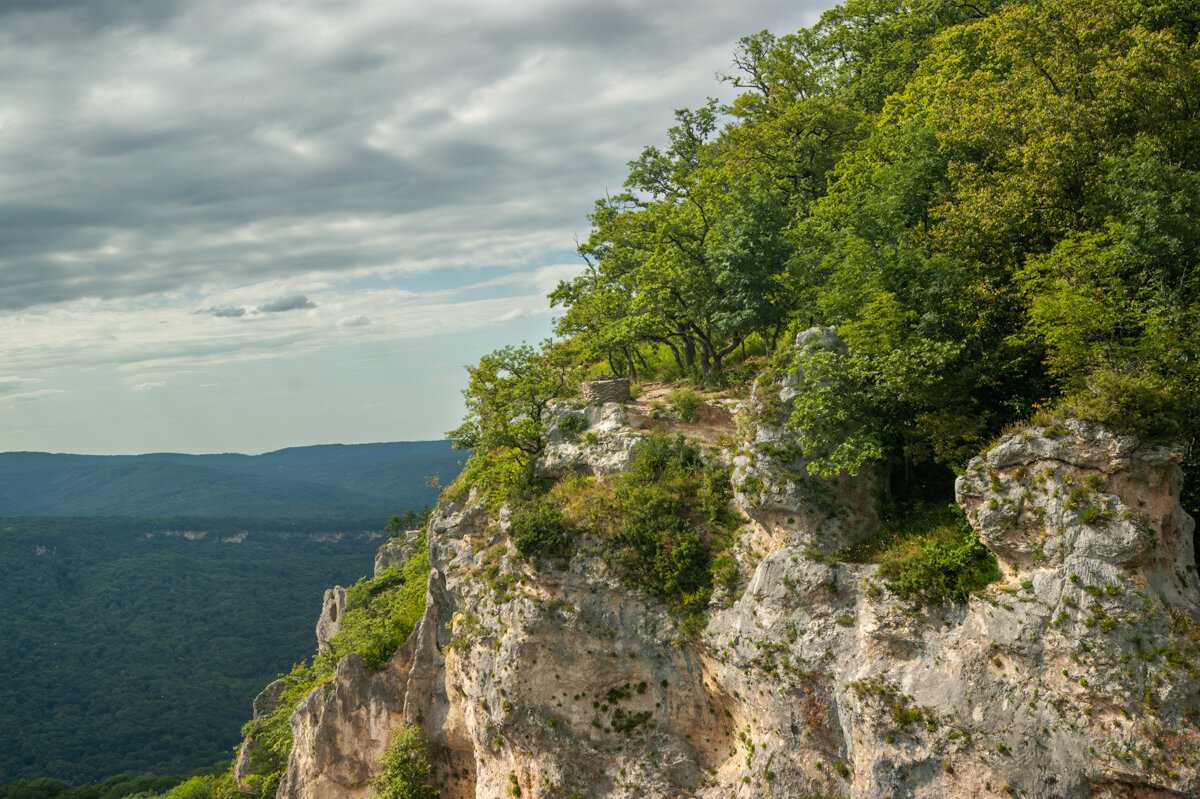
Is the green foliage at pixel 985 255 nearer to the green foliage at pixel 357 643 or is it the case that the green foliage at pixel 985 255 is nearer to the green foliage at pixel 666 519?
the green foliage at pixel 666 519

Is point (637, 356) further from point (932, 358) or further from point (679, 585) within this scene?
point (932, 358)

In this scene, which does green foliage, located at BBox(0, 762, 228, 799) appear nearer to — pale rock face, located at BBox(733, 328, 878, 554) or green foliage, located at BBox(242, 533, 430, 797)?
green foliage, located at BBox(242, 533, 430, 797)

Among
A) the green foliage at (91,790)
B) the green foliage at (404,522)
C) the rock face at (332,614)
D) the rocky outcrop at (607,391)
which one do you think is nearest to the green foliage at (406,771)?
the rocky outcrop at (607,391)

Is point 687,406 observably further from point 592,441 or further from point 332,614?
point 332,614

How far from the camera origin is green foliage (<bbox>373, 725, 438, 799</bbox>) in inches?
1405

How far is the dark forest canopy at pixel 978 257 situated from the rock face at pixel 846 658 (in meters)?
2.40

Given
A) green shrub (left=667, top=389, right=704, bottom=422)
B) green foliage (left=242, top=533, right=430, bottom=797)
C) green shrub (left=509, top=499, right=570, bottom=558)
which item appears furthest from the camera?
green foliage (left=242, top=533, right=430, bottom=797)

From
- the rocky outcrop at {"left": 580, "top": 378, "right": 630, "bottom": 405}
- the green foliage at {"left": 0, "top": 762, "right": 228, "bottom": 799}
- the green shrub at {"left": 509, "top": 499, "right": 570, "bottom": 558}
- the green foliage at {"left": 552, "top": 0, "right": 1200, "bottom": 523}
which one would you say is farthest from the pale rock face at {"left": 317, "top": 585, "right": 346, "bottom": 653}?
the green foliage at {"left": 552, "top": 0, "right": 1200, "bottom": 523}

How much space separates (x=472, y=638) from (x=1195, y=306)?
30.8 meters

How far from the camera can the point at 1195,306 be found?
788 inches

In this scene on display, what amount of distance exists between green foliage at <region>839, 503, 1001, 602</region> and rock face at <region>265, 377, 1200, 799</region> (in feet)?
1.77

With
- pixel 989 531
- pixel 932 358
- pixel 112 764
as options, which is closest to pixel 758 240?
pixel 932 358

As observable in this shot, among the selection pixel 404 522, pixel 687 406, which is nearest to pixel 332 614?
pixel 404 522

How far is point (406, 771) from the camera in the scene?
36312 mm
